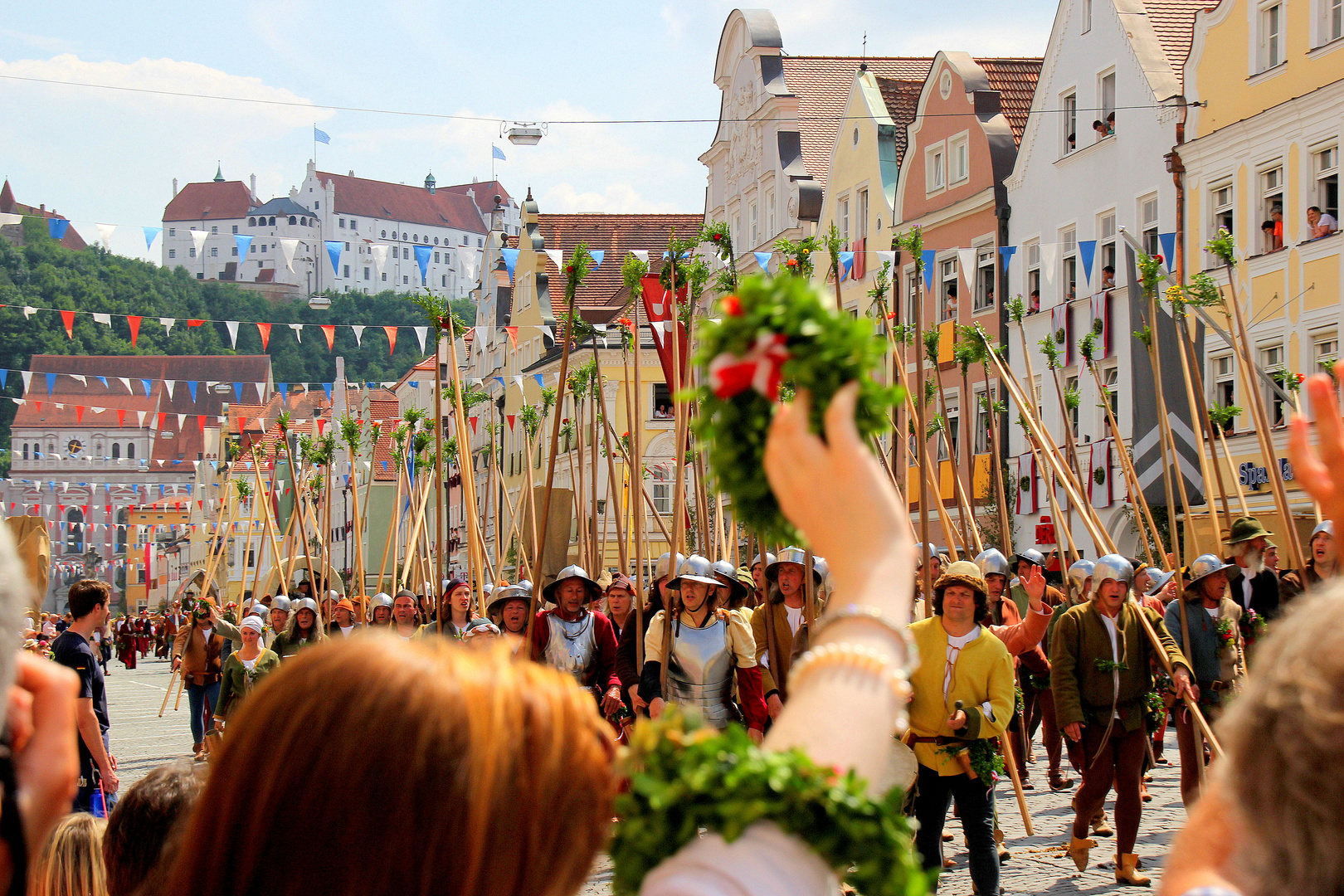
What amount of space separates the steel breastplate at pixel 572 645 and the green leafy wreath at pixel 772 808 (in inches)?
313

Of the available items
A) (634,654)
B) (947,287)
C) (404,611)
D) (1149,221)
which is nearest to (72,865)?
(634,654)

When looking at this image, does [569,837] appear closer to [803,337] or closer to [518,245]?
[803,337]

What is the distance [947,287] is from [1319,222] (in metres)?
9.55

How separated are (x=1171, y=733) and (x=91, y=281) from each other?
3453 inches

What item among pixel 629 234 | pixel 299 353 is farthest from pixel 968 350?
pixel 299 353

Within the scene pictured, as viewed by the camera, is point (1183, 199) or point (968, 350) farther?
point (1183, 199)

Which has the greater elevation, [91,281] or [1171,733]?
[91,281]

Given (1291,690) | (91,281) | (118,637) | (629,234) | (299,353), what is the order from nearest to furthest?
1. (1291,690)
2. (118,637)
3. (629,234)
4. (91,281)
5. (299,353)

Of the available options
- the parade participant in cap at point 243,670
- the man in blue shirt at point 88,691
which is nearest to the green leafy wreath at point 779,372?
the man in blue shirt at point 88,691

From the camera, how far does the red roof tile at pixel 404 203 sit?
148m

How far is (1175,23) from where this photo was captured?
81.7 ft

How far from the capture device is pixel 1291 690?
4.51 feet

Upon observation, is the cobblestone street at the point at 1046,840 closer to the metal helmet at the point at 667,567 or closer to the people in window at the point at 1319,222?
the metal helmet at the point at 667,567

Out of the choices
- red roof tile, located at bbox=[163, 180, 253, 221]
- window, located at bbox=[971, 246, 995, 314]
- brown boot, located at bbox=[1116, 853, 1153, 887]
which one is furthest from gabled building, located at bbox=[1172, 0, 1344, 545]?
red roof tile, located at bbox=[163, 180, 253, 221]
